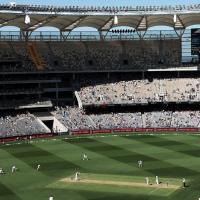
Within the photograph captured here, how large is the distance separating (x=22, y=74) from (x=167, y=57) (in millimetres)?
25809

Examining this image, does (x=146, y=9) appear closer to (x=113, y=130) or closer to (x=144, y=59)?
(x=144, y=59)

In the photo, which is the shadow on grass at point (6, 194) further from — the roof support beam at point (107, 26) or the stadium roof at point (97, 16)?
the roof support beam at point (107, 26)

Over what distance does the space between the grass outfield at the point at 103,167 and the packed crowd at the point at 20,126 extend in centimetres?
505

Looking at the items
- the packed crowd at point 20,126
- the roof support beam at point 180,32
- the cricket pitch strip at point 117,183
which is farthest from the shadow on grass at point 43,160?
the roof support beam at point 180,32

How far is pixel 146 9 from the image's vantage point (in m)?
76.9

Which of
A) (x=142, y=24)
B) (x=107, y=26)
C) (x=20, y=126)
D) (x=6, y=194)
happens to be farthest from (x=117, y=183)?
(x=142, y=24)

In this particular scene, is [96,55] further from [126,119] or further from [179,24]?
[179,24]

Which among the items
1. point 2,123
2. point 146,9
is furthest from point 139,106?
point 2,123

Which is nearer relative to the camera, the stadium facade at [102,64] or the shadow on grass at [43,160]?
the shadow on grass at [43,160]

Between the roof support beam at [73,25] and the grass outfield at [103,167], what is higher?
the roof support beam at [73,25]

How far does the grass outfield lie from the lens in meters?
36.9

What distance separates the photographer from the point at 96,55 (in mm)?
86688

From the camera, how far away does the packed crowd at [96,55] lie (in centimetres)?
8200

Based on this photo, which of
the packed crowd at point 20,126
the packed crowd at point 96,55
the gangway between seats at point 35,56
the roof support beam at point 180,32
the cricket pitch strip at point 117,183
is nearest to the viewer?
the cricket pitch strip at point 117,183
